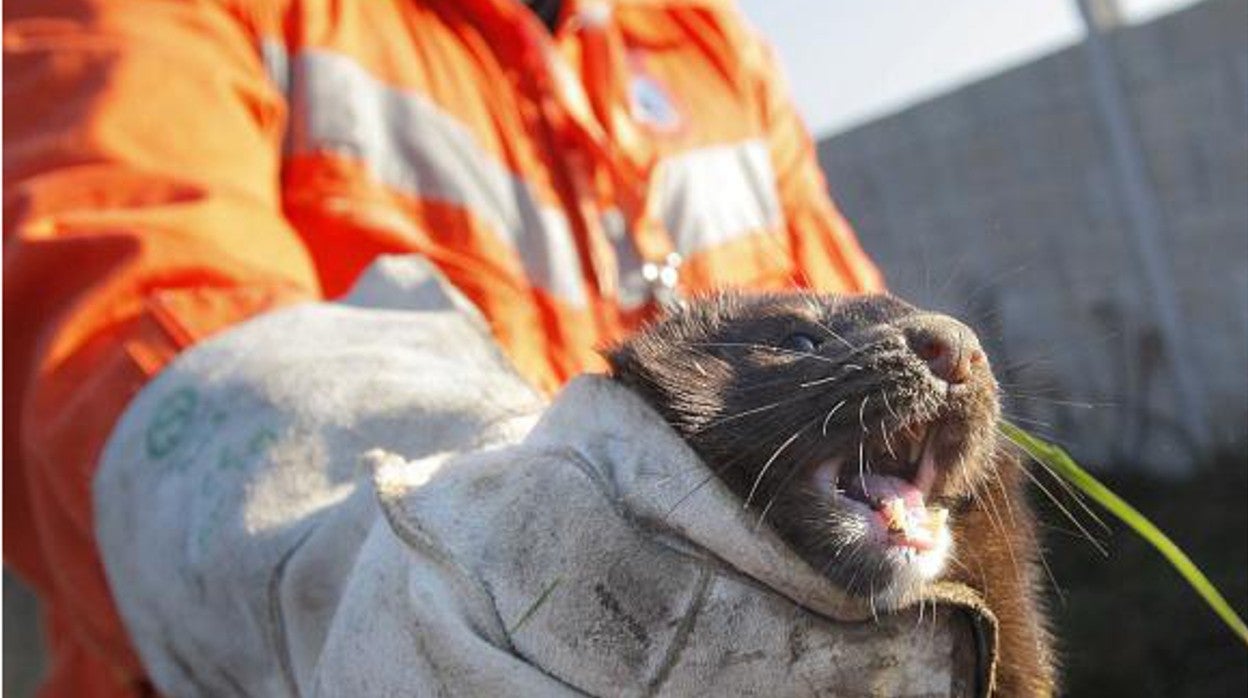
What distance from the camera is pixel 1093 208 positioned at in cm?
556

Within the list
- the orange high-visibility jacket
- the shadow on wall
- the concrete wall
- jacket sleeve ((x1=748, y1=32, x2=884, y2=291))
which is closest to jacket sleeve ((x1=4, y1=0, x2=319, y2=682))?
the orange high-visibility jacket

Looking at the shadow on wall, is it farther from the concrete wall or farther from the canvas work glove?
the concrete wall

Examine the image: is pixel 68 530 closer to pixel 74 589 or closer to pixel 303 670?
pixel 74 589

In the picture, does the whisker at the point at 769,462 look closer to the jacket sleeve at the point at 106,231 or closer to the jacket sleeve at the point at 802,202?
the jacket sleeve at the point at 106,231

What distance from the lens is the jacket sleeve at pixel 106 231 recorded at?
1537 millimetres

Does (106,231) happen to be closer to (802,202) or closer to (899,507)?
(899,507)

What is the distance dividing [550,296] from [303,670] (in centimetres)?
60

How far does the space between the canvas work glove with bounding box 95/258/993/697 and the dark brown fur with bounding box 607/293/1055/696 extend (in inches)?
0.9

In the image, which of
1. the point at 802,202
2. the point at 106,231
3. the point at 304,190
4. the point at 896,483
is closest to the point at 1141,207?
the point at 802,202

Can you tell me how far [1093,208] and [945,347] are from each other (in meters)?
4.57

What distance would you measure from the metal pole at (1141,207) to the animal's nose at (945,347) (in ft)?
13.2

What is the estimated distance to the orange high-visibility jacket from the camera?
5.13 feet

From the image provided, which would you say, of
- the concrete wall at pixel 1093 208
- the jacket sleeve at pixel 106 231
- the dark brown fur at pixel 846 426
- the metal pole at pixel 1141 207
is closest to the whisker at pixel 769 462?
the dark brown fur at pixel 846 426

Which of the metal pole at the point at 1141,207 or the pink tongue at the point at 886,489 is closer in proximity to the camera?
the pink tongue at the point at 886,489
